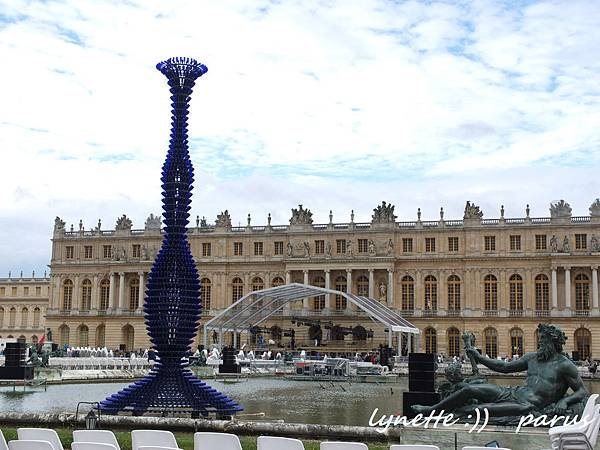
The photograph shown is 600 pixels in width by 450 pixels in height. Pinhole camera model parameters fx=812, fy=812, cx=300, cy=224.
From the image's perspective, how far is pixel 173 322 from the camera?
53.5 feet

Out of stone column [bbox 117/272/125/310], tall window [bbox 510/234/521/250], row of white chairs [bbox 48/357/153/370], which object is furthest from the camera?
stone column [bbox 117/272/125/310]

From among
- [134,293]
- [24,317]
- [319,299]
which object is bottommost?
[24,317]

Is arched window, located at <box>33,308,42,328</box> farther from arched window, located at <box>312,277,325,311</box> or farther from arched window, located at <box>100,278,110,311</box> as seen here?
arched window, located at <box>312,277,325,311</box>

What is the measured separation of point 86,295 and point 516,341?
38.5 metres

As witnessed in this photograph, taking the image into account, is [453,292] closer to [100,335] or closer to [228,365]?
[100,335]

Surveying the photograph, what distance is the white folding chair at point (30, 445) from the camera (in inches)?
278

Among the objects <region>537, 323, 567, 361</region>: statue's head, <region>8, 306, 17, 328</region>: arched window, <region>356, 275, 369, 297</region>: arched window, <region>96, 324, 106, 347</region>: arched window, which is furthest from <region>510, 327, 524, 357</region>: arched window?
<region>8, 306, 17, 328</region>: arched window

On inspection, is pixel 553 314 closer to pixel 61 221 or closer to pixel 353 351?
pixel 353 351

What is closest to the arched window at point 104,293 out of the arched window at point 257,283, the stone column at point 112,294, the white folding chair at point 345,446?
the stone column at point 112,294

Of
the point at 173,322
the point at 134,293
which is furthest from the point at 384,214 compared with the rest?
the point at 173,322

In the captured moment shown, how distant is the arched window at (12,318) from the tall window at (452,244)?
192 ft

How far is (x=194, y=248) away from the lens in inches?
2795

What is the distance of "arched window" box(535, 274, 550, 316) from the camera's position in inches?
2434

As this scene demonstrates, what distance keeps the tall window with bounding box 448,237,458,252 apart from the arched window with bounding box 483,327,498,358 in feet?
22.0
